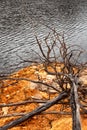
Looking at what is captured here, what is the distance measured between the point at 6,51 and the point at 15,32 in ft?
23.7

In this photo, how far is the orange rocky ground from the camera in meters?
11.1

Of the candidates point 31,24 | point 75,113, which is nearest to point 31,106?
point 75,113

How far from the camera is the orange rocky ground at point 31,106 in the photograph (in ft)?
36.4

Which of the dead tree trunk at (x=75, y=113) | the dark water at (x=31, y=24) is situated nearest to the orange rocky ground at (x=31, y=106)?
the dead tree trunk at (x=75, y=113)

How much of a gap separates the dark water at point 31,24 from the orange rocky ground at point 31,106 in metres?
5.00

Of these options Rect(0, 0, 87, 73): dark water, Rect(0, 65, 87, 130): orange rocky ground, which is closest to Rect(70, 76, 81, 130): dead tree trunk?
Rect(0, 65, 87, 130): orange rocky ground

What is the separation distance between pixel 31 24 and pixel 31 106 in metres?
24.3

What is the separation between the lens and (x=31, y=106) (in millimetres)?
13461

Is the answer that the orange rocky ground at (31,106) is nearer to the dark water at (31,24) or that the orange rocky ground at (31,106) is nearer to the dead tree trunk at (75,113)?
the dead tree trunk at (75,113)

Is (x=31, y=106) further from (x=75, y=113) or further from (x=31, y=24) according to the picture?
(x=31, y=24)

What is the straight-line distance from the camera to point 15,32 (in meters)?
32.8

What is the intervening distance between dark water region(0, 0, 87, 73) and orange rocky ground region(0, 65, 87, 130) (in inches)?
197

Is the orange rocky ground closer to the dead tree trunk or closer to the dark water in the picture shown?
the dead tree trunk

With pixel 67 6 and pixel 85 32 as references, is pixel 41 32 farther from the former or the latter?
pixel 67 6
